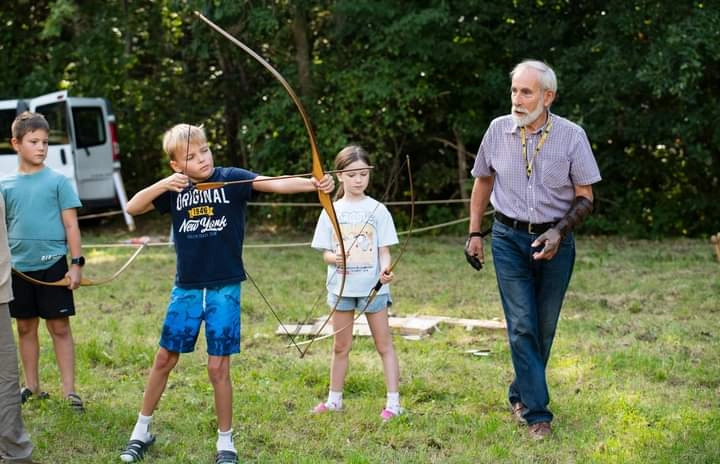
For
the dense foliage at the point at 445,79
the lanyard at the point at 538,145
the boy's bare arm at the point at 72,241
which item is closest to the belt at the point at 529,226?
the lanyard at the point at 538,145

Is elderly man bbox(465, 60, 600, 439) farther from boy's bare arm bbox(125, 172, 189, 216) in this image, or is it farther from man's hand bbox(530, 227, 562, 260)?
boy's bare arm bbox(125, 172, 189, 216)

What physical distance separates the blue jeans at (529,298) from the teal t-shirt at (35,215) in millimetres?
2338

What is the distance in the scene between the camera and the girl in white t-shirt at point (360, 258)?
191 inches

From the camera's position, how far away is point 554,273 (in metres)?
4.59

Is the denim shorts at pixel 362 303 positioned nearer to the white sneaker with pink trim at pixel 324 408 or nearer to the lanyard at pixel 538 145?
the white sneaker with pink trim at pixel 324 408

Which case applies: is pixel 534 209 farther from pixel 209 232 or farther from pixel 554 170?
pixel 209 232

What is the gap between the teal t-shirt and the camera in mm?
4918

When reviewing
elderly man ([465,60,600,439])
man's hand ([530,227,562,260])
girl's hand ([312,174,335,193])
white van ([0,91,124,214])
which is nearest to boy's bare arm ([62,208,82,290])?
girl's hand ([312,174,335,193])

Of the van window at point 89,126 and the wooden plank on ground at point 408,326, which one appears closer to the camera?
the wooden plank on ground at point 408,326

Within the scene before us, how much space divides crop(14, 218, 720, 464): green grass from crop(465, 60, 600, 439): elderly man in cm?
38

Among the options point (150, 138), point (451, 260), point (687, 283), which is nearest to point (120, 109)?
point (150, 138)

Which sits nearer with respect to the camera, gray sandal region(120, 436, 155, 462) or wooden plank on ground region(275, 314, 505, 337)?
gray sandal region(120, 436, 155, 462)

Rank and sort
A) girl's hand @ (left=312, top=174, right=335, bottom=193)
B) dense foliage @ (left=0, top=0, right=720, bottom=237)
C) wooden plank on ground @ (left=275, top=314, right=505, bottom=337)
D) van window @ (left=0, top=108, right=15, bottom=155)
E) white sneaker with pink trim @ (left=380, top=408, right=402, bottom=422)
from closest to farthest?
girl's hand @ (left=312, top=174, right=335, bottom=193)
white sneaker with pink trim @ (left=380, top=408, right=402, bottom=422)
wooden plank on ground @ (left=275, top=314, right=505, bottom=337)
dense foliage @ (left=0, top=0, right=720, bottom=237)
van window @ (left=0, top=108, right=15, bottom=155)

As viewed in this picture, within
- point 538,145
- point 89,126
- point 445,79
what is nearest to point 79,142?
point 89,126
